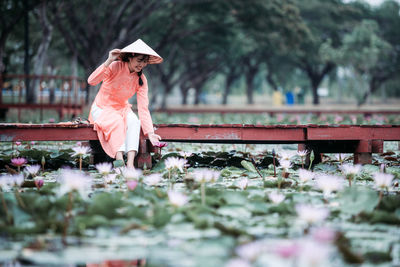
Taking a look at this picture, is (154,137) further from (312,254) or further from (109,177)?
(312,254)

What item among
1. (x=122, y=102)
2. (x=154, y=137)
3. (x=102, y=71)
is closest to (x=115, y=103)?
(x=122, y=102)

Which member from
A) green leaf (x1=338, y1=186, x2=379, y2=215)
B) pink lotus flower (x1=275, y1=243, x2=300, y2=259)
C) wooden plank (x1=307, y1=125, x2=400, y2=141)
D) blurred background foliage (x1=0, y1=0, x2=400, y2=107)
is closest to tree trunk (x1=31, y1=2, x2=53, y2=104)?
blurred background foliage (x1=0, y1=0, x2=400, y2=107)

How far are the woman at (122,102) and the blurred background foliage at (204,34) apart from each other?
9.69 meters

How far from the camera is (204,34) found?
24.7 m

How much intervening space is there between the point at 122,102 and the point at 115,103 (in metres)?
0.08

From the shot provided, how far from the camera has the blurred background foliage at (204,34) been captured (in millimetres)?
16016

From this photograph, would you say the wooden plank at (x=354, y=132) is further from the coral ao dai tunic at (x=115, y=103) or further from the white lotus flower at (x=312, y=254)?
the white lotus flower at (x=312, y=254)

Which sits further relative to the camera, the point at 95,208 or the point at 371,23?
the point at 371,23

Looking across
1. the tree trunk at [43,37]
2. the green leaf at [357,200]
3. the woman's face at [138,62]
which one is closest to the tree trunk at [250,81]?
the tree trunk at [43,37]

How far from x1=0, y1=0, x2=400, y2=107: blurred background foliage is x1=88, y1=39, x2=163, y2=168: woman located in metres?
9.69

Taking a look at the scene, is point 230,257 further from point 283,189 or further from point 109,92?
point 109,92

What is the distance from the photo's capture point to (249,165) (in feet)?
13.4

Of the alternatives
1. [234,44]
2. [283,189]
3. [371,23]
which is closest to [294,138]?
[283,189]

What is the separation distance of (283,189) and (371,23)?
27104mm
